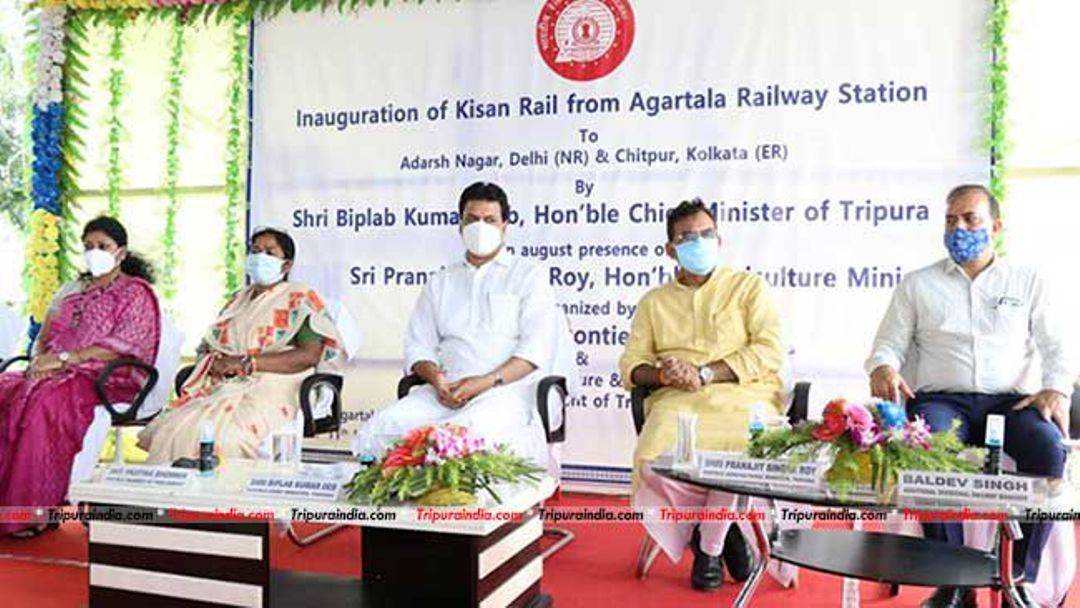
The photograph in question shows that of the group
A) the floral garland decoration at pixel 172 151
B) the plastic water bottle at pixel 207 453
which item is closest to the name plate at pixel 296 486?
the plastic water bottle at pixel 207 453

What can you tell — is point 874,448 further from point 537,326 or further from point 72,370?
point 72,370

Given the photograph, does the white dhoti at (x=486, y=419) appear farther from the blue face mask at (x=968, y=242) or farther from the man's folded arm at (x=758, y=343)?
the blue face mask at (x=968, y=242)

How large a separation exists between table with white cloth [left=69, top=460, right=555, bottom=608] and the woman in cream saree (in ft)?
3.03

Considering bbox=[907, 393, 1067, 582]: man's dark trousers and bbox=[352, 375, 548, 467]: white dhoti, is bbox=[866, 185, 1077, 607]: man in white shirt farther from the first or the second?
bbox=[352, 375, 548, 467]: white dhoti

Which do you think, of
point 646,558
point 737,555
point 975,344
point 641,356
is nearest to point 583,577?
point 646,558

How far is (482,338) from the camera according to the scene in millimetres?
4215

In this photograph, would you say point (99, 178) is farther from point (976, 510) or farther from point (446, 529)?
point (976, 510)

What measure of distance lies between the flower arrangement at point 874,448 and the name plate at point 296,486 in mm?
1328

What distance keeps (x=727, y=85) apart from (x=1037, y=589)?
2.74 metres

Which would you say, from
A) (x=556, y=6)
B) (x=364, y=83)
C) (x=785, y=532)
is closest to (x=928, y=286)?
(x=785, y=532)

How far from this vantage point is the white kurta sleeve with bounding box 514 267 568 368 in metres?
4.11

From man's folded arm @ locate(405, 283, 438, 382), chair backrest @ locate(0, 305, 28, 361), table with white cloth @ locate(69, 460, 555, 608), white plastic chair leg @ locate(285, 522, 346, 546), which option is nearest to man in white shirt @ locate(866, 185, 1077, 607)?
table with white cloth @ locate(69, 460, 555, 608)

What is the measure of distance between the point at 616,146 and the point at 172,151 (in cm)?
288

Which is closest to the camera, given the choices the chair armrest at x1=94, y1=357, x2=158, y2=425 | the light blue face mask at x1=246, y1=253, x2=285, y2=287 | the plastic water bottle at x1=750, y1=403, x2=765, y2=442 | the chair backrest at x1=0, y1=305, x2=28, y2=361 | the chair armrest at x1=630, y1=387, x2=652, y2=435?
the plastic water bottle at x1=750, y1=403, x2=765, y2=442
